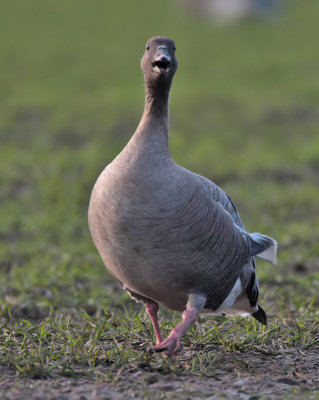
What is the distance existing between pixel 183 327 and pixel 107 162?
774 centimetres

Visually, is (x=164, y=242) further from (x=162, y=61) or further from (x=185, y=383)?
(x=162, y=61)

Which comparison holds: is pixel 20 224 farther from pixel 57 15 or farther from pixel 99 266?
pixel 57 15

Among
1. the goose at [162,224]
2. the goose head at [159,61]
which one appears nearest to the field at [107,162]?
the goose at [162,224]

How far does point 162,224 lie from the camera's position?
164 inches

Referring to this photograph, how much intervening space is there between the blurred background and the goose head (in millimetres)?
2505

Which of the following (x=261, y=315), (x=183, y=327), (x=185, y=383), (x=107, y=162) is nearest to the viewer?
(x=185, y=383)

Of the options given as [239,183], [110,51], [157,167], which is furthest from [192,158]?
[110,51]

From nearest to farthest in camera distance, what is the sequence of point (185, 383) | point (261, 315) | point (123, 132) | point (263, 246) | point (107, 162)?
point (185, 383)
point (263, 246)
point (261, 315)
point (107, 162)
point (123, 132)

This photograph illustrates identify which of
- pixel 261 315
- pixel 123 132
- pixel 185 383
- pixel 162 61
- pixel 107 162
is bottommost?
pixel 185 383

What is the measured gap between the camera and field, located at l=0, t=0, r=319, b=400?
4.32 metres

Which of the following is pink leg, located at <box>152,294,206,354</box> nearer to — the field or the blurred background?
the field

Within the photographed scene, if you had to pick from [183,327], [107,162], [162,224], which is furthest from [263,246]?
[107,162]

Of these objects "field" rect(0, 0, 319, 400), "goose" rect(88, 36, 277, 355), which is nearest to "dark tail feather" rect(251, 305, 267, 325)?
"field" rect(0, 0, 319, 400)

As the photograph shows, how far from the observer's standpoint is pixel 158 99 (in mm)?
4609
